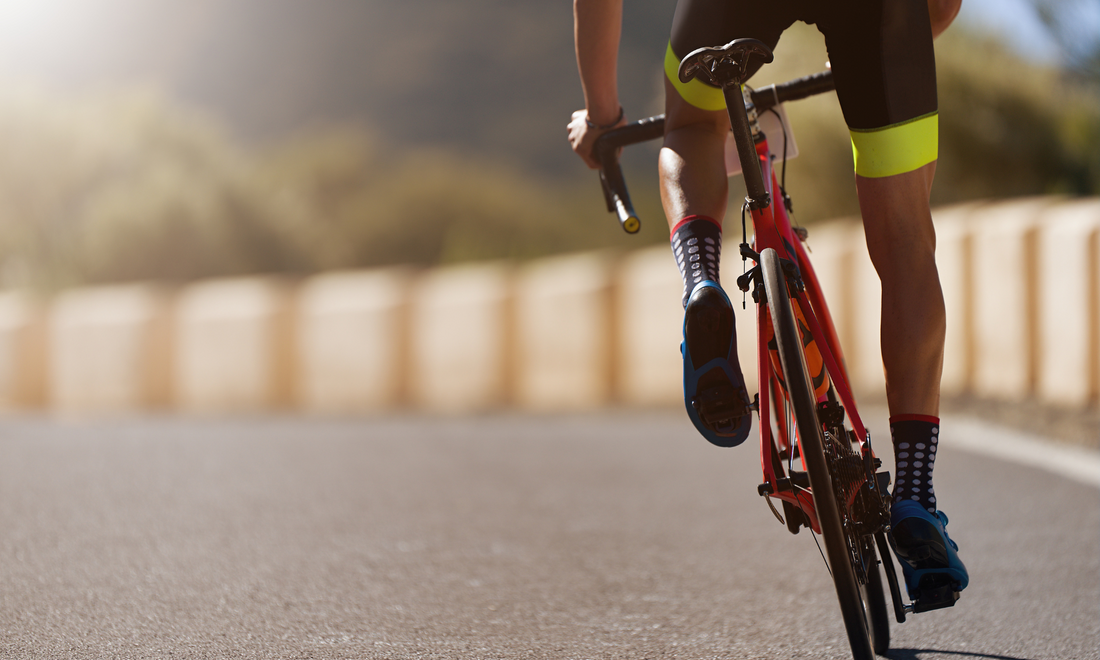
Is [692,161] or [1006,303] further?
[1006,303]

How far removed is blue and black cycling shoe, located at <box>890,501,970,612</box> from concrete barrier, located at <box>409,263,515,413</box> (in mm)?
8104

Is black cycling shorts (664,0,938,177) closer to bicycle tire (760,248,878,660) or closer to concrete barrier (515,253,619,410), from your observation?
bicycle tire (760,248,878,660)

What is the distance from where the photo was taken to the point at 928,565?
2.52 m

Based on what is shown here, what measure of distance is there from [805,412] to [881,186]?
66 cm

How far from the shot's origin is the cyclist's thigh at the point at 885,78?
2639 millimetres

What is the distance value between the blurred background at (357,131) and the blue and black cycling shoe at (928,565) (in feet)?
38.7

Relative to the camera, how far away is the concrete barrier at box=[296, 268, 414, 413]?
35.2 feet

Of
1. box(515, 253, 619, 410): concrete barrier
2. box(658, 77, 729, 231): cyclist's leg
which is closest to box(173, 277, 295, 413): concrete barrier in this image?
box(515, 253, 619, 410): concrete barrier

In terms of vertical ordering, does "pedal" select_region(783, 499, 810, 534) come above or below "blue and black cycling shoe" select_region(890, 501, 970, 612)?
above

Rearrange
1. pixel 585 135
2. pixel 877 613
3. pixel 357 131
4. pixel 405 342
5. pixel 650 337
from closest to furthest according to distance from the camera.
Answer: pixel 877 613, pixel 585 135, pixel 650 337, pixel 405 342, pixel 357 131

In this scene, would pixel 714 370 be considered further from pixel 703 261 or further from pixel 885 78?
pixel 885 78

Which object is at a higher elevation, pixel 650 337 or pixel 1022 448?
pixel 650 337

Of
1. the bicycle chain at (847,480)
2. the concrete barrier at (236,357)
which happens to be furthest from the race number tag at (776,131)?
the concrete barrier at (236,357)

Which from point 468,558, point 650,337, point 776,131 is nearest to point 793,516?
point 776,131
